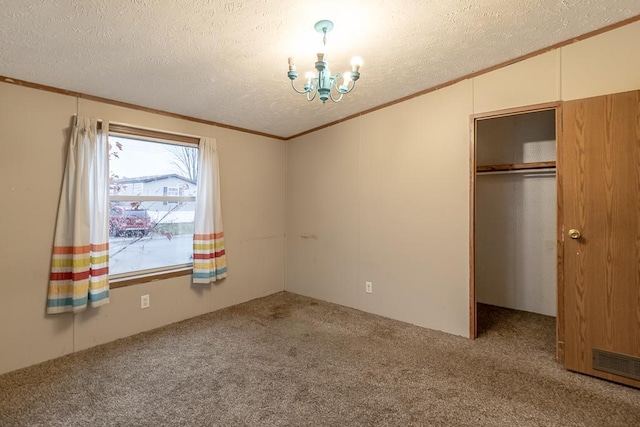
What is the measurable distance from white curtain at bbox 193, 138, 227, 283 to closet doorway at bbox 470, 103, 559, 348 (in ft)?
9.18

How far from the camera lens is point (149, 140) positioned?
3059mm

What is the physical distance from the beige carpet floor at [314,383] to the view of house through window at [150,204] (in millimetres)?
712

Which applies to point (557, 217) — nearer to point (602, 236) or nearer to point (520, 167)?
point (602, 236)

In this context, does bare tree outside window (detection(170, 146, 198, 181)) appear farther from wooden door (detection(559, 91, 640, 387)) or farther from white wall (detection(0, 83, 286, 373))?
wooden door (detection(559, 91, 640, 387))

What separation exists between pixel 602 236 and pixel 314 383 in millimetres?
2197

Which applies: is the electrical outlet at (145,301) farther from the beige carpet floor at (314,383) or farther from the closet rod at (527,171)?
the closet rod at (527,171)

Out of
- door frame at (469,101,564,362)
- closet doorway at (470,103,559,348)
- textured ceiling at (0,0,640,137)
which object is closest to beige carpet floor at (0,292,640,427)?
door frame at (469,101,564,362)

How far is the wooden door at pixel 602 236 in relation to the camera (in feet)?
6.91

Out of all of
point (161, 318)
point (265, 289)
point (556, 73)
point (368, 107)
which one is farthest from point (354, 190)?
point (161, 318)

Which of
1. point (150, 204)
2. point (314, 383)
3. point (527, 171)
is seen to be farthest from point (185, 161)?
point (527, 171)

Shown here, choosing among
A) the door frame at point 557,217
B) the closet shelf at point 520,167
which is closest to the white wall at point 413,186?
the door frame at point 557,217

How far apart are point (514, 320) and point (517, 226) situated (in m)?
1.06

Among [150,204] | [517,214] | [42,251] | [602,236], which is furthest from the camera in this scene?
[517,214]

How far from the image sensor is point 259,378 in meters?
2.22
